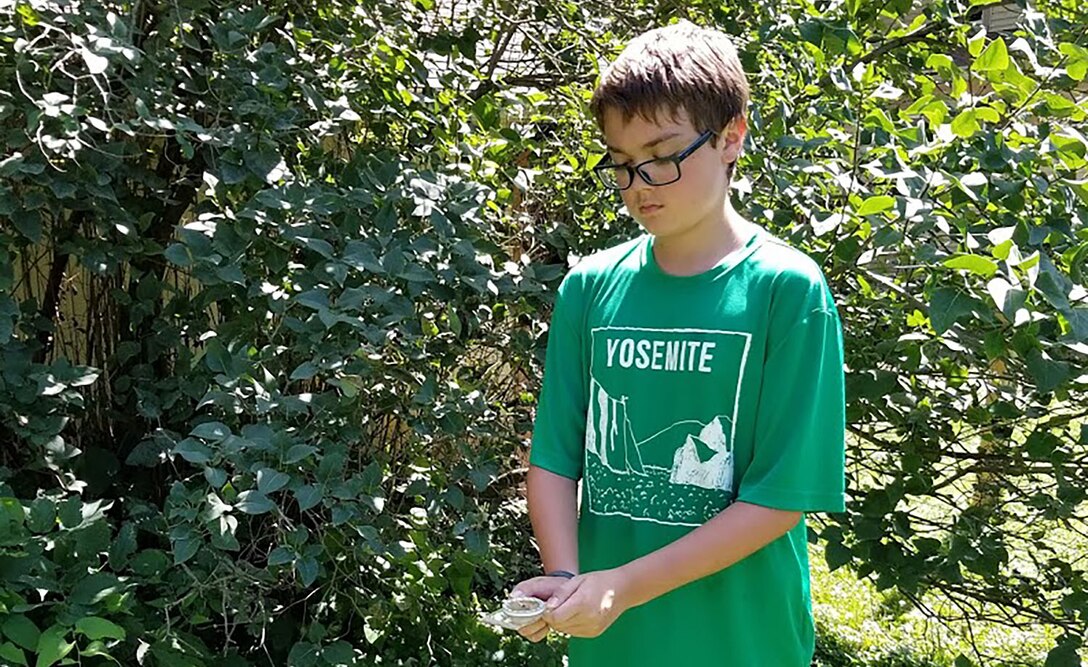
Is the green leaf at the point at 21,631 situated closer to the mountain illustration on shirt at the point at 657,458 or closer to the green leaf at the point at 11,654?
the green leaf at the point at 11,654

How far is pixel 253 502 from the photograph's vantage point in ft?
7.97

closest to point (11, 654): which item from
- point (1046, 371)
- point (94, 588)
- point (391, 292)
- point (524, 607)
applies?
point (94, 588)

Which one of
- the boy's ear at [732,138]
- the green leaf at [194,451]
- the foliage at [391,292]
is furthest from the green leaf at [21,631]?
the boy's ear at [732,138]

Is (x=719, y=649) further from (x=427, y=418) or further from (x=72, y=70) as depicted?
(x=72, y=70)

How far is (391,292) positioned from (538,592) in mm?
1117

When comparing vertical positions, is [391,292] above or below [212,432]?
above

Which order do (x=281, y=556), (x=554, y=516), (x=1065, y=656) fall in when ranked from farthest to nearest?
(x=1065, y=656), (x=281, y=556), (x=554, y=516)

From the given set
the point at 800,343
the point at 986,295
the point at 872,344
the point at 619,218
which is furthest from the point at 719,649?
the point at 619,218

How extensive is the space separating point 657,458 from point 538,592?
0.26 metres

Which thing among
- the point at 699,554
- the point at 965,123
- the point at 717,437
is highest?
the point at 965,123

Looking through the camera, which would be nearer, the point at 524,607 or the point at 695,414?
the point at 524,607

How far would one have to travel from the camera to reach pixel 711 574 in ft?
5.47

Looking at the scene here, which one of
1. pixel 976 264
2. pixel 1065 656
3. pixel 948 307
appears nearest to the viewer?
pixel 976 264

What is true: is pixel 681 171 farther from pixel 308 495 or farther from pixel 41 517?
pixel 41 517
